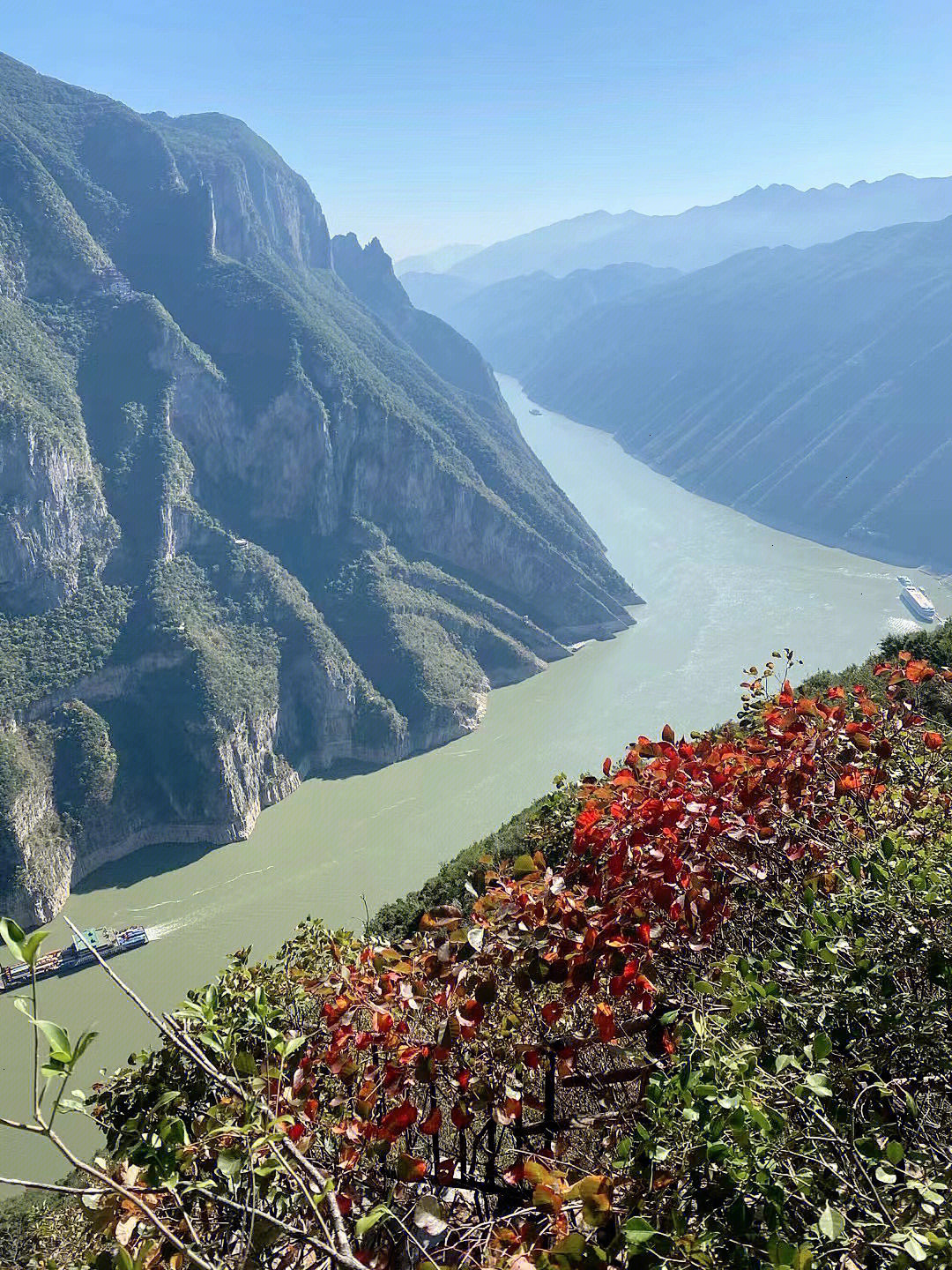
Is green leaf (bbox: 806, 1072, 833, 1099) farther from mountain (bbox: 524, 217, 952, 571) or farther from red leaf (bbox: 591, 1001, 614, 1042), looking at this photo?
mountain (bbox: 524, 217, 952, 571)

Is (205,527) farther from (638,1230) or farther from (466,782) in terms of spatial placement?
(638,1230)

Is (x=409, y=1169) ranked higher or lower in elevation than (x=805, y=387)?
lower

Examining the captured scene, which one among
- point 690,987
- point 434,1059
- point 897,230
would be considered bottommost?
point 690,987

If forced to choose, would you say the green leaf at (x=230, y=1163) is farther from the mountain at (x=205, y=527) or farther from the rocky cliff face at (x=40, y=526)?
the rocky cliff face at (x=40, y=526)

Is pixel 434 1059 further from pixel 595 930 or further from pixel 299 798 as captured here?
pixel 299 798

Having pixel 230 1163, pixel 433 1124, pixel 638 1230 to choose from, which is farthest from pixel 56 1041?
pixel 433 1124

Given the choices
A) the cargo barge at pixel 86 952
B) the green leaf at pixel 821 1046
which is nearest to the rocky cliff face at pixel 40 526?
the cargo barge at pixel 86 952

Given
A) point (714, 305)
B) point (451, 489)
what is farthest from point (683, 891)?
point (714, 305)
